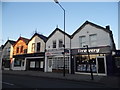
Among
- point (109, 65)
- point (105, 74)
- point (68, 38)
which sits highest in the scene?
point (68, 38)

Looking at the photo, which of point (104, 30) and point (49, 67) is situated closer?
point (104, 30)

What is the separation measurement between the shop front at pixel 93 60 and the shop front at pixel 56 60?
3.93ft

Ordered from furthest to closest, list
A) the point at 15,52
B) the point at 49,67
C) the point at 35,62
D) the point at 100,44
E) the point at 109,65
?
the point at 15,52 → the point at 35,62 → the point at 49,67 → the point at 100,44 → the point at 109,65

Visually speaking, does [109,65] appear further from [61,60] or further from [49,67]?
[49,67]

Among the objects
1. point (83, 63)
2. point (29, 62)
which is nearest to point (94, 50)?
point (83, 63)

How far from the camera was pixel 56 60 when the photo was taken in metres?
23.8

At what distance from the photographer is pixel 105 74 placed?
1856 centimetres

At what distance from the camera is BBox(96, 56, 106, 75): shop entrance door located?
18922 millimetres

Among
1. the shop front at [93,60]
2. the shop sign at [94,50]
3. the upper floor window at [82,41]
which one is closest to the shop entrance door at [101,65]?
the shop front at [93,60]

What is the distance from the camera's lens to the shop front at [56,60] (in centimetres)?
2242

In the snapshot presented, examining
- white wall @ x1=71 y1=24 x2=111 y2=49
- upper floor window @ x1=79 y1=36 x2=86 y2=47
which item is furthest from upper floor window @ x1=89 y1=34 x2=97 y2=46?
upper floor window @ x1=79 y1=36 x2=86 y2=47

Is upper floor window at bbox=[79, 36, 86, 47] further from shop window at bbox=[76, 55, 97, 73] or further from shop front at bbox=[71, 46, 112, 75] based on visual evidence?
shop window at bbox=[76, 55, 97, 73]

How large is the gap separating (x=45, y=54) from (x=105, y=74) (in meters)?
11.4

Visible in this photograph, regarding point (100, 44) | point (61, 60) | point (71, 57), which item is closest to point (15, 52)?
point (61, 60)
